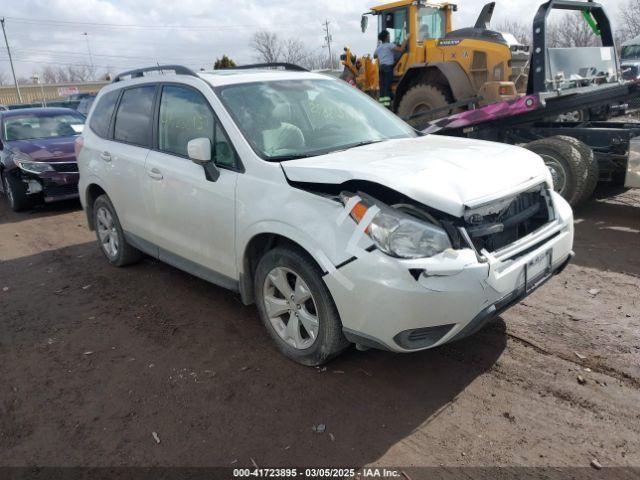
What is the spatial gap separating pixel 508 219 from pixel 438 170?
0.53m

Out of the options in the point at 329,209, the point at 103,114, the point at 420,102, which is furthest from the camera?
the point at 420,102

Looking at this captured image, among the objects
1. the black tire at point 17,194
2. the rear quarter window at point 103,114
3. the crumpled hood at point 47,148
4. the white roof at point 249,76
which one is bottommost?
the black tire at point 17,194

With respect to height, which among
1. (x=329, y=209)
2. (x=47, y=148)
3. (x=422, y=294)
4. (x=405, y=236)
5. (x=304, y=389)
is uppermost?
(x=329, y=209)

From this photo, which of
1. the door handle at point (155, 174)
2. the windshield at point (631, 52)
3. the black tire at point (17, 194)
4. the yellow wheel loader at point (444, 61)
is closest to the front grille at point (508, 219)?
the door handle at point (155, 174)

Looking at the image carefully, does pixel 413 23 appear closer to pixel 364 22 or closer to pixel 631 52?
pixel 364 22

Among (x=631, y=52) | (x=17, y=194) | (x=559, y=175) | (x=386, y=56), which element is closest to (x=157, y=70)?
(x=559, y=175)

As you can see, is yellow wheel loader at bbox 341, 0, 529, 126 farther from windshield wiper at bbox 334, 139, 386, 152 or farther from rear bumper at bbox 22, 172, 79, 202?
rear bumper at bbox 22, 172, 79, 202

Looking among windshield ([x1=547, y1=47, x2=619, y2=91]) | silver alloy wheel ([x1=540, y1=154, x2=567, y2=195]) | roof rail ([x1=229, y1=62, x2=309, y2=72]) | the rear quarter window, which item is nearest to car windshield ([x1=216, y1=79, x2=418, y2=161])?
roof rail ([x1=229, y1=62, x2=309, y2=72])

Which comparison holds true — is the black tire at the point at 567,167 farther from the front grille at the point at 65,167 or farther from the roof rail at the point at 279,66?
the front grille at the point at 65,167

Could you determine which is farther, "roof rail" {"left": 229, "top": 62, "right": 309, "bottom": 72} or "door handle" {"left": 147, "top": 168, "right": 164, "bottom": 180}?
"roof rail" {"left": 229, "top": 62, "right": 309, "bottom": 72}

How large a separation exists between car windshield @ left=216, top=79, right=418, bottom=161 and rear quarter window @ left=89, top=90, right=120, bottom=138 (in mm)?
1976

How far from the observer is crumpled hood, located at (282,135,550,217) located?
9.40 feet

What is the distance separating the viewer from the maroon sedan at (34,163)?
8.68m

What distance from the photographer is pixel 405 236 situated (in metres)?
2.84
